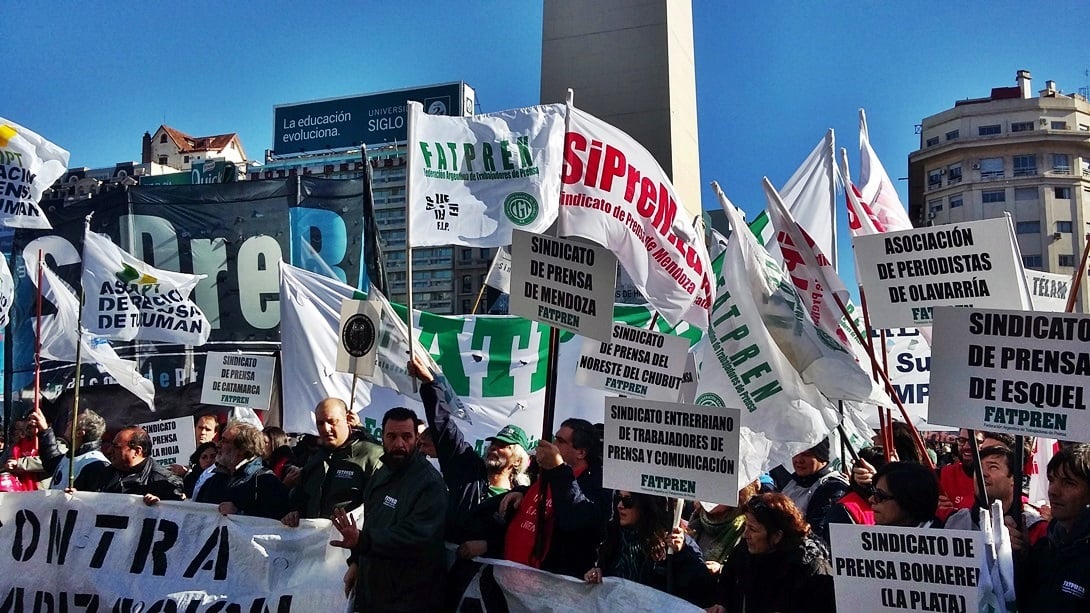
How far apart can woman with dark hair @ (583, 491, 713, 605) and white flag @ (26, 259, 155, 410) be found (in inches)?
303

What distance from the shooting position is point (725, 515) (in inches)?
217

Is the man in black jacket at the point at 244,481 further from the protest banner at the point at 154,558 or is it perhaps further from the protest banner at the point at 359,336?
the protest banner at the point at 359,336

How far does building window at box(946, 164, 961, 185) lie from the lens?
73062 millimetres

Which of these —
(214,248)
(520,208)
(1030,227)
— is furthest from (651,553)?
(1030,227)

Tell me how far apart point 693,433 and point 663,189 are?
237 cm

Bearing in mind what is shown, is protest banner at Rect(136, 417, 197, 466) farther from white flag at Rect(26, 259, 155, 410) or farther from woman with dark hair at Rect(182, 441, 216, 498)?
white flag at Rect(26, 259, 155, 410)

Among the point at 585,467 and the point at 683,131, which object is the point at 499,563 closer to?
the point at 585,467

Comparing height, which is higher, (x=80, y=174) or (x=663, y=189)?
(x=80, y=174)

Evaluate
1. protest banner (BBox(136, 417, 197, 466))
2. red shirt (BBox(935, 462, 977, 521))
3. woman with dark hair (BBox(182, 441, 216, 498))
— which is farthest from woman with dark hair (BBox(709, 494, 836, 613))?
protest banner (BBox(136, 417, 197, 466))

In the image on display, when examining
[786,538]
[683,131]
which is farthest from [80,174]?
[786,538]

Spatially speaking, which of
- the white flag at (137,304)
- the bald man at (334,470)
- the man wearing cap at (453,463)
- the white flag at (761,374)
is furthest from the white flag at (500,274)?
the man wearing cap at (453,463)

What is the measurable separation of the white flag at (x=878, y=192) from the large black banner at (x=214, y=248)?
7.78 m

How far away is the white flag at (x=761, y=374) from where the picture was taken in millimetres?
5715

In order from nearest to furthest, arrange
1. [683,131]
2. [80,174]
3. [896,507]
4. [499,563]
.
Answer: [896,507] < [499,563] < [683,131] < [80,174]
